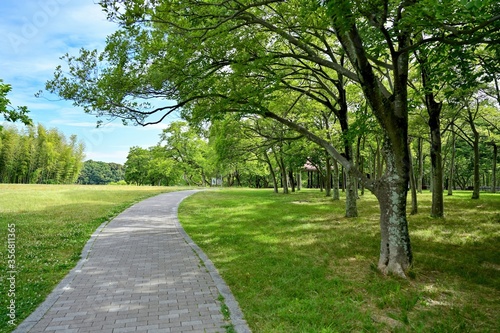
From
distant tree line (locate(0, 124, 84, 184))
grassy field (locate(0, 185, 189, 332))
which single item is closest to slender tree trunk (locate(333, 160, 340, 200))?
grassy field (locate(0, 185, 189, 332))

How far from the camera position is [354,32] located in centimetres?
539

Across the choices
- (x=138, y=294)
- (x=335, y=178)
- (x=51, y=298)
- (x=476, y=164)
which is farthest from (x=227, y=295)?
(x=476, y=164)

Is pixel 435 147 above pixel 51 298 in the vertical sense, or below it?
above

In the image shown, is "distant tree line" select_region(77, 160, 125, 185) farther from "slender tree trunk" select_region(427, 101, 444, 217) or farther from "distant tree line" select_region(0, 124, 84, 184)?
"slender tree trunk" select_region(427, 101, 444, 217)

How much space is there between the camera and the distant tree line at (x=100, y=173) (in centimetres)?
7926

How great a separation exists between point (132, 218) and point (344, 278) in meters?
10.1

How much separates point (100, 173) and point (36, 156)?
4520 centimetres

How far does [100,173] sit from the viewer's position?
277ft

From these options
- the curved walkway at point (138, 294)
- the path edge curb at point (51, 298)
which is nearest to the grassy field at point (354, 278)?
the curved walkway at point (138, 294)

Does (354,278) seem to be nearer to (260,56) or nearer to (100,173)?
(260,56)

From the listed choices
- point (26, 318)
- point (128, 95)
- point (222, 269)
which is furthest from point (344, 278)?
point (128, 95)

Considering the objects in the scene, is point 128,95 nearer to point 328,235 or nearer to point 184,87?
point 184,87

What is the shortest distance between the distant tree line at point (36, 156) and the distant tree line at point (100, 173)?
30801 millimetres

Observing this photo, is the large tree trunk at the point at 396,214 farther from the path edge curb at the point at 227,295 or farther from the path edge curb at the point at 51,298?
the path edge curb at the point at 51,298
